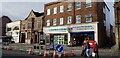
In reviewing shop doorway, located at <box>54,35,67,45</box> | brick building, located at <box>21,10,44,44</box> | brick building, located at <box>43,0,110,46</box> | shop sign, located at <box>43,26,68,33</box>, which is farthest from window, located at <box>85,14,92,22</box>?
brick building, located at <box>21,10,44,44</box>

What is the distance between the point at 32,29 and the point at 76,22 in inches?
654

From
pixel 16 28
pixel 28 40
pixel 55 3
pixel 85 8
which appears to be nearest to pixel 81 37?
pixel 85 8

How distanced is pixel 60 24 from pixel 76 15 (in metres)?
4.56

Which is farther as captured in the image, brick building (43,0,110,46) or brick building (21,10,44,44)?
brick building (21,10,44,44)

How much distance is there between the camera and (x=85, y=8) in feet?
83.5

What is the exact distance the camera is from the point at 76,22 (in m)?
26.5

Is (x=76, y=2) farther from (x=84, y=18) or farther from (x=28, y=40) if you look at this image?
(x=28, y=40)

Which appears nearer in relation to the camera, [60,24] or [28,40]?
[60,24]

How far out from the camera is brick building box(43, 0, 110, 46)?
23812 mm

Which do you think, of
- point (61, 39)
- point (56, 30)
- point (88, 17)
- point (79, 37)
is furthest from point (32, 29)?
point (88, 17)

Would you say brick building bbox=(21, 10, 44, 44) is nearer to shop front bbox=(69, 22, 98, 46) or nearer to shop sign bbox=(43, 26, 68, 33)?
shop sign bbox=(43, 26, 68, 33)

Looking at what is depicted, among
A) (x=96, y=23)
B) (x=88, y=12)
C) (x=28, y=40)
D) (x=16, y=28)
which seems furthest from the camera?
(x=16, y=28)

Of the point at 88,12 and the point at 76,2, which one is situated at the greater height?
the point at 76,2

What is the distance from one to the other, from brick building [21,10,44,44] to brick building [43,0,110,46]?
313 centimetres
